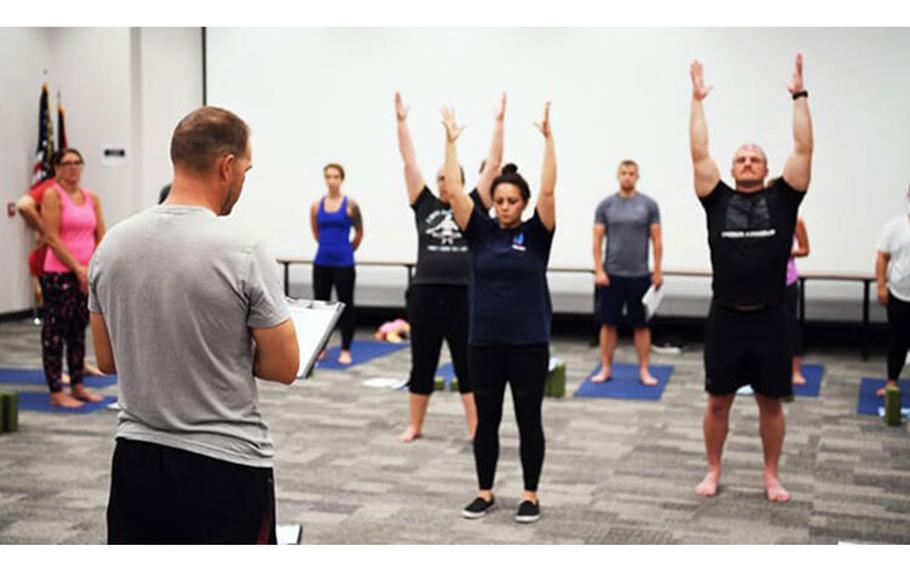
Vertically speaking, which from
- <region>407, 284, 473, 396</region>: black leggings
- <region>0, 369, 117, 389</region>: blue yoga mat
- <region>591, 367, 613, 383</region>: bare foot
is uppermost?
<region>407, 284, 473, 396</region>: black leggings

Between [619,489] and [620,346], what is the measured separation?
461cm

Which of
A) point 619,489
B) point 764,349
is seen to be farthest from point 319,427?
point 764,349

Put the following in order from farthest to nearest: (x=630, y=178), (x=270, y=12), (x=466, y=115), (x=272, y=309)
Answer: (x=466, y=115) → (x=630, y=178) → (x=270, y=12) → (x=272, y=309)

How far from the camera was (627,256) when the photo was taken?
6895 mm

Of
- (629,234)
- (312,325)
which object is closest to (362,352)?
(629,234)

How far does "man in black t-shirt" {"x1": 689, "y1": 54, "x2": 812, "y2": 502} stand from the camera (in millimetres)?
4043

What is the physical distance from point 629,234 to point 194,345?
17.1 feet

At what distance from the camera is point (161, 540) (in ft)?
6.72

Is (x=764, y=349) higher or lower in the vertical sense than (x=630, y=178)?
lower

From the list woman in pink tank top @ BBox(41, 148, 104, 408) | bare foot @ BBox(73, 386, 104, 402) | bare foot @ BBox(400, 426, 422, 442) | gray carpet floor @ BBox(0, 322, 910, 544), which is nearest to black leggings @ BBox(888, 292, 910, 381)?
gray carpet floor @ BBox(0, 322, 910, 544)

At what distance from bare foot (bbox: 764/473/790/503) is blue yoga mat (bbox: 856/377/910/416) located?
6.52ft

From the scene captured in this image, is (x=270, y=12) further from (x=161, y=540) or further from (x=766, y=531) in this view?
(x=766, y=531)

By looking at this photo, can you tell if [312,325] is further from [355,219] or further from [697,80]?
[355,219]

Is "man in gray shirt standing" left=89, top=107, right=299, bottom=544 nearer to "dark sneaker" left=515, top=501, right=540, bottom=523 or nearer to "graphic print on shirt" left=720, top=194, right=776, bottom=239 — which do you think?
"dark sneaker" left=515, top=501, right=540, bottom=523
